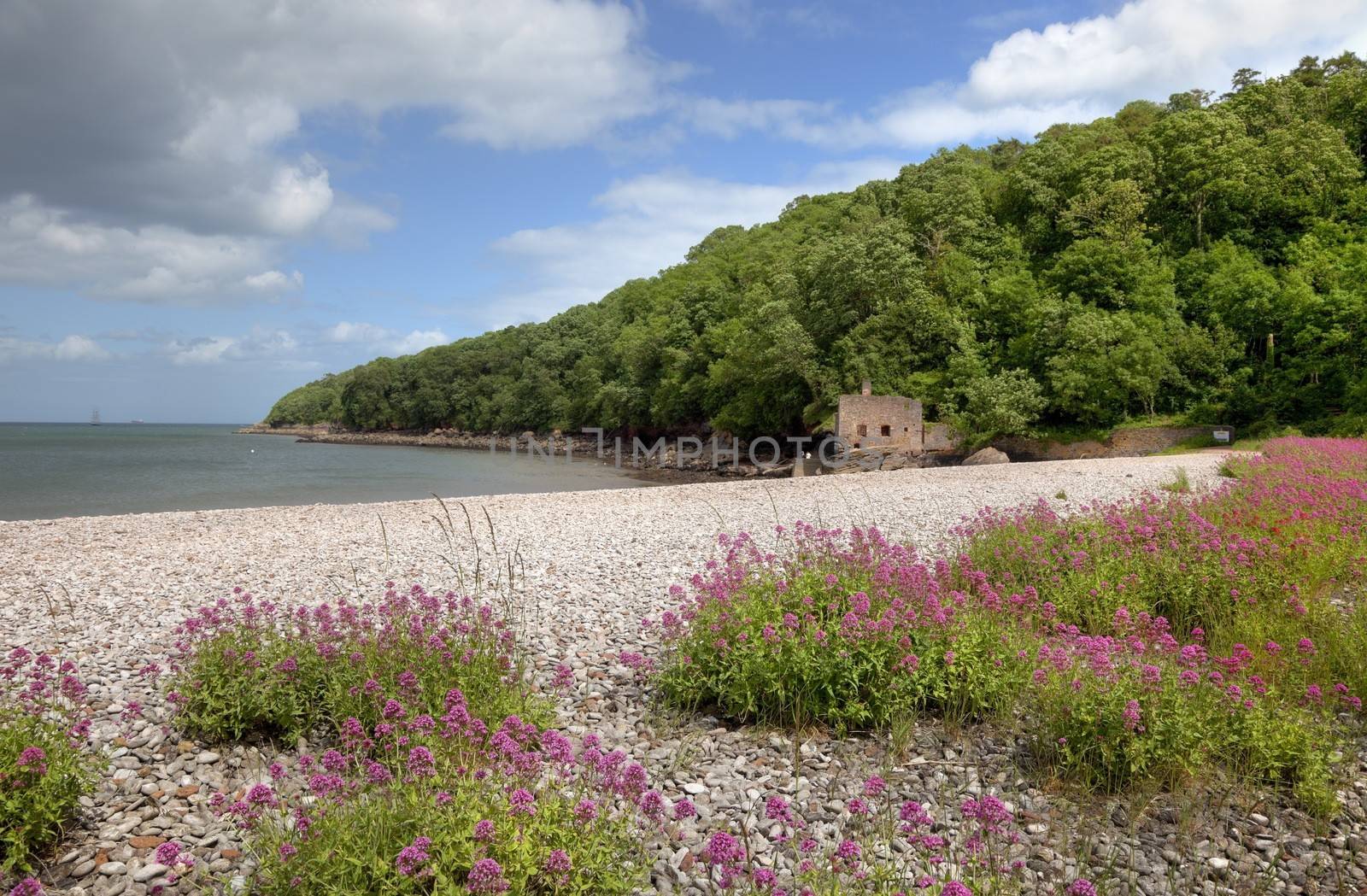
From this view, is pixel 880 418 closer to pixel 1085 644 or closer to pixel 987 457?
pixel 987 457

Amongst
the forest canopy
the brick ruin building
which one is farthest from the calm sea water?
the forest canopy

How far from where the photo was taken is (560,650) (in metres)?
6.78

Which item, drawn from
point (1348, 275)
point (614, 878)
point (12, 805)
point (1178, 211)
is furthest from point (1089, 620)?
point (1178, 211)

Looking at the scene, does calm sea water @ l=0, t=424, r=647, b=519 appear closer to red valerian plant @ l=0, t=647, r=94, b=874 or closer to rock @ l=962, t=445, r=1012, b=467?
rock @ l=962, t=445, r=1012, b=467

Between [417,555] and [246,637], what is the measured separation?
6.10 meters

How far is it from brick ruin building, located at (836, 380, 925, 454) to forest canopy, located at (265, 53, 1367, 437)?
338 cm

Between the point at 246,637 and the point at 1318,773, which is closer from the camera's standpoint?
the point at 1318,773

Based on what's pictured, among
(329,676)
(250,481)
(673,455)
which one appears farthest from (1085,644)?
(673,455)

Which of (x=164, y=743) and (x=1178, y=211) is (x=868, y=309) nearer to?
(x=1178, y=211)

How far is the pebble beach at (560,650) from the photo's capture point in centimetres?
376

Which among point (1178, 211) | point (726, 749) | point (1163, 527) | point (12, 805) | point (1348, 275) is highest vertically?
point (1178, 211)

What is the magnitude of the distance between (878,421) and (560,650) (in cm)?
3213

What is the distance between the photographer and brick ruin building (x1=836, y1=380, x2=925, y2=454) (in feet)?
120

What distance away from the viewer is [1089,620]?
22.9 feet
